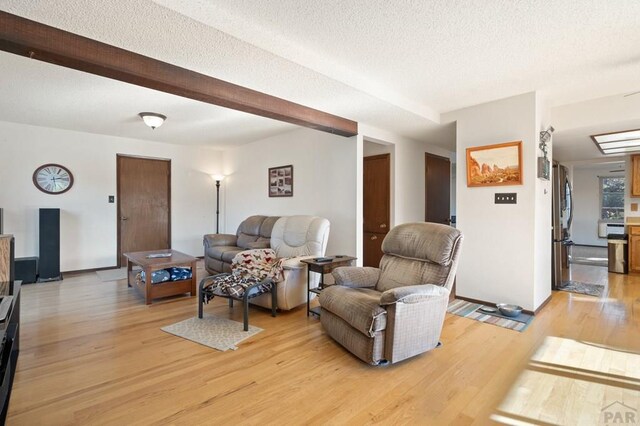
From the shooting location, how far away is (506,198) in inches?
140

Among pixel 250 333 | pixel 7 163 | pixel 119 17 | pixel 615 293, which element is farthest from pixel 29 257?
pixel 615 293

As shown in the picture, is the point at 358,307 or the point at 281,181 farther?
the point at 281,181

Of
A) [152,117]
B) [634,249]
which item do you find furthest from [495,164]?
[152,117]

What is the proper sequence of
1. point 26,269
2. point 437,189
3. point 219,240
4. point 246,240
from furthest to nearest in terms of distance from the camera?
point 437,189 → point 219,240 → point 246,240 → point 26,269

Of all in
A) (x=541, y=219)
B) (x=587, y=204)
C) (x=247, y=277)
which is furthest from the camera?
(x=587, y=204)

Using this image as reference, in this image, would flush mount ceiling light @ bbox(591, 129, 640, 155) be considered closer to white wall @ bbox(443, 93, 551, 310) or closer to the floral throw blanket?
white wall @ bbox(443, 93, 551, 310)

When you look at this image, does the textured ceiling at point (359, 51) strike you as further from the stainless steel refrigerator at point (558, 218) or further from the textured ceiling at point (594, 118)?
the stainless steel refrigerator at point (558, 218)

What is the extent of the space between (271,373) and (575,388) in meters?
1.92

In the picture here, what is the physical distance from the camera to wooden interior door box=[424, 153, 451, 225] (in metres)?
5.49

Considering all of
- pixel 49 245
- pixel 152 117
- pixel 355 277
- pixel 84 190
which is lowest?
pixel 355 277

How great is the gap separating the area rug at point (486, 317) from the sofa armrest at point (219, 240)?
353 centimetres

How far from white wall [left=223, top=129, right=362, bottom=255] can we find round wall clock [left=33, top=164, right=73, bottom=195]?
8.94 feet

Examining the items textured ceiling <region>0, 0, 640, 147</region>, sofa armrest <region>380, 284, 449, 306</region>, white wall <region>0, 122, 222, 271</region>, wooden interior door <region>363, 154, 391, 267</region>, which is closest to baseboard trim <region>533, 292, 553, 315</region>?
sofa armrest <region>380, 284, 449, 306</region>

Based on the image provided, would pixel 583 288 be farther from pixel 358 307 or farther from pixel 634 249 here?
pixel 358 307
